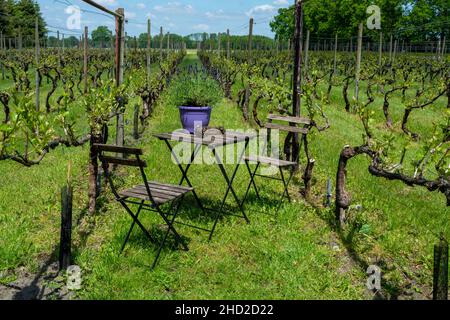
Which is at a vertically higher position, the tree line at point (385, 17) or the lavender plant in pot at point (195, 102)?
the tree line at point (385, 17)

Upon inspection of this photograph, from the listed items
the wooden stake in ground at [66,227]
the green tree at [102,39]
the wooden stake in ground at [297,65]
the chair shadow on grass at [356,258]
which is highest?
the green tree at [102,39]

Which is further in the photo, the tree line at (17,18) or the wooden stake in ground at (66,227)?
the tree line at (17,18)

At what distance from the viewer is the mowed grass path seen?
3779 mm

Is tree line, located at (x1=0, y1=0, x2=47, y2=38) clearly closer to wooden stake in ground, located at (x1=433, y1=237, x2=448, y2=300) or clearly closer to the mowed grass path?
the mowed grass path

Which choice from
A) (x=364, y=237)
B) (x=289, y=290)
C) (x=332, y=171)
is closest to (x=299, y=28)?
(x=332, y=171)

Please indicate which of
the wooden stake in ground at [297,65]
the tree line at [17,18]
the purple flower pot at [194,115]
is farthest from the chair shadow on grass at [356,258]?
the tree line at [17,18]

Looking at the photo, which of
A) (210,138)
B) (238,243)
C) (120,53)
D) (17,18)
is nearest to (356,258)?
(238,243)

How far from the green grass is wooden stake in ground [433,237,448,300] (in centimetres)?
98

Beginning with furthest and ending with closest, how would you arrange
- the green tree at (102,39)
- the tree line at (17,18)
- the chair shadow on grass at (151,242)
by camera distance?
1. the tree line at (17,18)
2. the green tree at (102,39)
3. the chair shadow on grass at (151,242)

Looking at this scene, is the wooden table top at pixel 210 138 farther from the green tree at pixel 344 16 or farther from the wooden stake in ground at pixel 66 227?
the green tree at pixel 344 16

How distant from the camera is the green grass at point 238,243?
3861mm

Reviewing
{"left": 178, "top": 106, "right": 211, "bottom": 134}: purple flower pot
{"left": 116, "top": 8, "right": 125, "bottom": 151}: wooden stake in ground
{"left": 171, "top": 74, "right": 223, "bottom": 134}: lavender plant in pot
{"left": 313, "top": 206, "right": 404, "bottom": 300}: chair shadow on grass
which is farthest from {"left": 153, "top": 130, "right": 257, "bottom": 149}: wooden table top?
{"left": 178, "top": 106, "right": 211, "bottom": 134}: purple flower pot

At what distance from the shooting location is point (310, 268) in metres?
4.17
